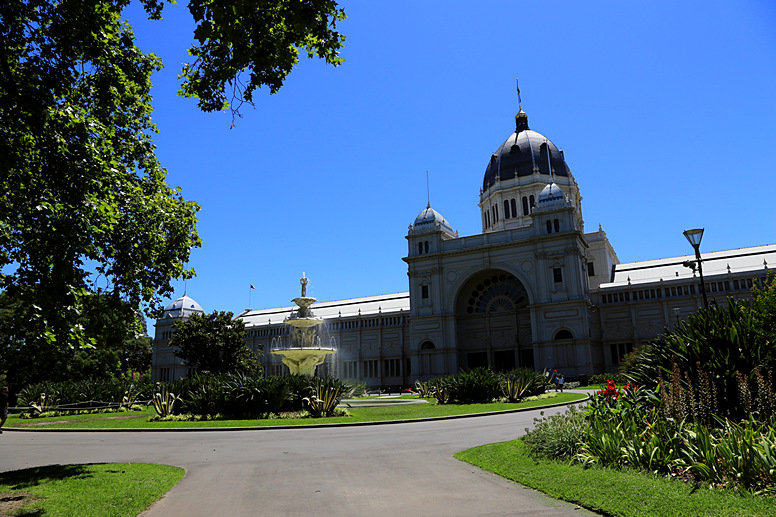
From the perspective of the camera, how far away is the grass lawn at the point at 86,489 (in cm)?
715

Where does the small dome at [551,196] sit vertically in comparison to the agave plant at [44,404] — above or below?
above

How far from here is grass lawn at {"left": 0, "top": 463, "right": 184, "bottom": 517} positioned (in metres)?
7.15

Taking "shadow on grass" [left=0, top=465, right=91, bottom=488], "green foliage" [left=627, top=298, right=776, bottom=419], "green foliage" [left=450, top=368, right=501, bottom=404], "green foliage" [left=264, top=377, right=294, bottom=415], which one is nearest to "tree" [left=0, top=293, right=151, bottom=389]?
"shadow on grass" [left=0, top=465, right=91, bottom=488]

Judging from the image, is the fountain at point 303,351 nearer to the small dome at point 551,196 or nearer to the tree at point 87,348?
the tree at point 87,348

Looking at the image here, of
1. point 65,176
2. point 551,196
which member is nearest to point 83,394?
point 65,176

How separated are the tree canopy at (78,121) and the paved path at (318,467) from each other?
3.95 meters

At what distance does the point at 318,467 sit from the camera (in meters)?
10.4

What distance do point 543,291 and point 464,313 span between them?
1044 centimetres

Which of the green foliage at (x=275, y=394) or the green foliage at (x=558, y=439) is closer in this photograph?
the green foliage at (x=558, y=439)

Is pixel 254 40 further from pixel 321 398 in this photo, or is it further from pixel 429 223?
pixel 429 223

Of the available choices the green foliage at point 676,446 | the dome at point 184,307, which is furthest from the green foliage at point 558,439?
the dome at point 184,307

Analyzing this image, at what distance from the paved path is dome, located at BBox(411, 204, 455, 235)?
43711 millimetres

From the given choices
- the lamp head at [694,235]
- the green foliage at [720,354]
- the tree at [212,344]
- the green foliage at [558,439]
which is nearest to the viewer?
the green foliage at [558,439]

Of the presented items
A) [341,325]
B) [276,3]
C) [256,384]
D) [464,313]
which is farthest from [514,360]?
[276,3]
